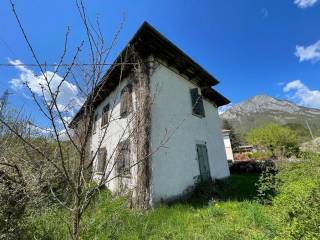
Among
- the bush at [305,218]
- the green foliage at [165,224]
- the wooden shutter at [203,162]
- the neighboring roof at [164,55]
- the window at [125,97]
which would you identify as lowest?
the green foliage at [165,224]

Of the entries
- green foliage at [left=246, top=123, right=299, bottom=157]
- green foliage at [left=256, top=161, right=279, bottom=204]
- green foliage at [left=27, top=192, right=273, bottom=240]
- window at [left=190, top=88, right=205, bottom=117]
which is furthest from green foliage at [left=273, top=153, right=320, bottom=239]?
green foliage at [left=246, top=123, right=299, bottom=157]

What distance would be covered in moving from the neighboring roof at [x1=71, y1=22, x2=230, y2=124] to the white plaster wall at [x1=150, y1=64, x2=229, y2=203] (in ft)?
1.54

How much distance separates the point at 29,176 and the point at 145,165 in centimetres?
387

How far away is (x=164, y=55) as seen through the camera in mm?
8828

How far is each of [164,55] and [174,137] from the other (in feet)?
11.2

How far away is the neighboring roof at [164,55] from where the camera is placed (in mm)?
7781

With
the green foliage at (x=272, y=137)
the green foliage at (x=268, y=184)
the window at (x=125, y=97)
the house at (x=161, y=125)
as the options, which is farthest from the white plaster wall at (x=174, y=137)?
the green foliage at (x=272, y=137)

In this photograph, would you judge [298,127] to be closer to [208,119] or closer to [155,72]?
[208,119]

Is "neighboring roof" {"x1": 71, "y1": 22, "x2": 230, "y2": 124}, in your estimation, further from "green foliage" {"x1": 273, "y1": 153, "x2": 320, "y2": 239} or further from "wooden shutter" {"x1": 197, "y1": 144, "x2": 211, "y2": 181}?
"green foliage" {"x1": 273, "y1": 153, "x2": 320, "y2": 239}

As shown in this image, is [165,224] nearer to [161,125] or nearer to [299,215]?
[299,215]

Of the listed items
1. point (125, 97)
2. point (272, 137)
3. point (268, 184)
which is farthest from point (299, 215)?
point (272, 137)

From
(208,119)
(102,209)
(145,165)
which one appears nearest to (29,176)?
(102,209)

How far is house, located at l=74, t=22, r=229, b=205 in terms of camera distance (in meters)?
7.14

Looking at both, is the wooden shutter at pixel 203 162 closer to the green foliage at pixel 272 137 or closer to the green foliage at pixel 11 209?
the green foliage at pixel 11 209
